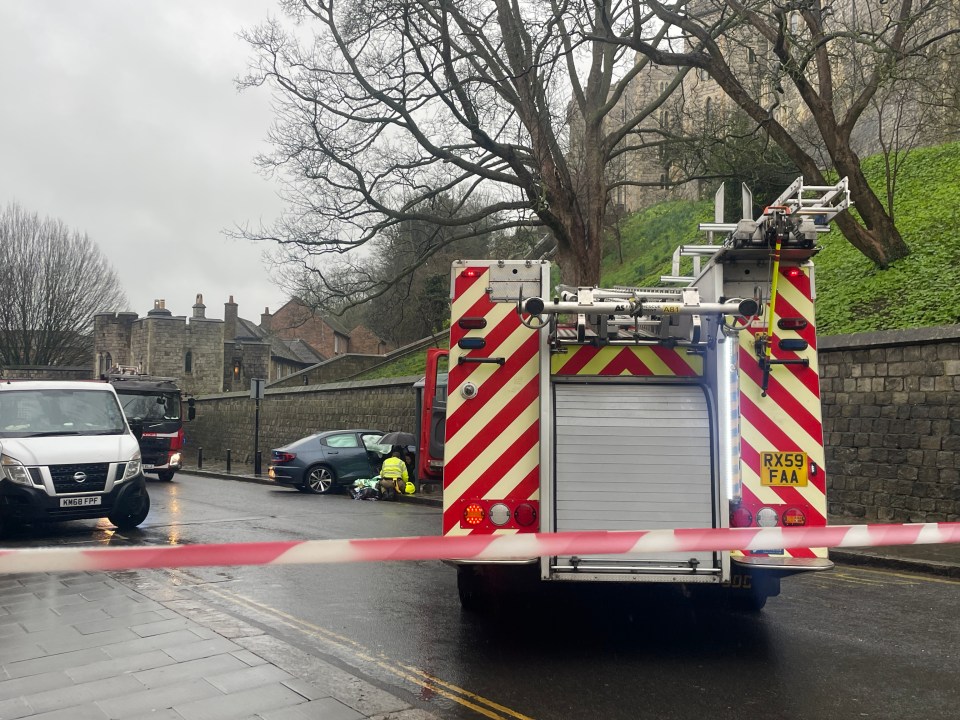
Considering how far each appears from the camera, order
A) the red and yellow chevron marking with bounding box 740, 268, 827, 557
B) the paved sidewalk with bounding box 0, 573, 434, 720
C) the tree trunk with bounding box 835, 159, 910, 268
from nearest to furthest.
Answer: the paved sidewalk with bounding box 0, 573, 434, 720 < the red and yellow chevron marking with bounding box 740, 268, 827, 557 < the tree trunk with bounding box 835, 159, 910, 268

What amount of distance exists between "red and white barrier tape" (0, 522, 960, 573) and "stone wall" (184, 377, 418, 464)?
64.8 ft

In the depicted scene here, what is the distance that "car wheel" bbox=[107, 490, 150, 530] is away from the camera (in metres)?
11.8

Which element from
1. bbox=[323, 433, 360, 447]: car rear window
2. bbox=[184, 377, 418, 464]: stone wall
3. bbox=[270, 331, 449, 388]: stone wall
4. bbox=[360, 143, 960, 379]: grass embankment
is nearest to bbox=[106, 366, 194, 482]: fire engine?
bbox=[323, 433, 360, 447]: car rear window

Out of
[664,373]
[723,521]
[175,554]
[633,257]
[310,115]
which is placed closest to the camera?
[175,554]

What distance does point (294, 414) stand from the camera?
3309 centimetres

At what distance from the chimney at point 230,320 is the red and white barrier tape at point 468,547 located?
68.9m

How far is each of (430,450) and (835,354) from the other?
655 centimetres

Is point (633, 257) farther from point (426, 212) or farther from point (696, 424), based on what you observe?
point (696, 424)

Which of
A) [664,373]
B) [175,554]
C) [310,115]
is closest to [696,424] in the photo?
[664,373]

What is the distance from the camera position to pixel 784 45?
15219mm

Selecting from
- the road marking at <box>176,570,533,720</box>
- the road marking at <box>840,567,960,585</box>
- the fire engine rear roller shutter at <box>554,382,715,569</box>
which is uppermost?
the fire engine rear roller shutter at <box>554,382,715,569</box>

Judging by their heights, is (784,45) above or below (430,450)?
above

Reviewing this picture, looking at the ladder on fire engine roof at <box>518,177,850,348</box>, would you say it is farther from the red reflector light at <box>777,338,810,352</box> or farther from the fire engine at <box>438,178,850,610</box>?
the red reflector light at <box>777,338,810,352</box>

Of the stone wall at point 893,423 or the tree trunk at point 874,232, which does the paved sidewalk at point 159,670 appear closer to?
the stone wall at point 893,423
